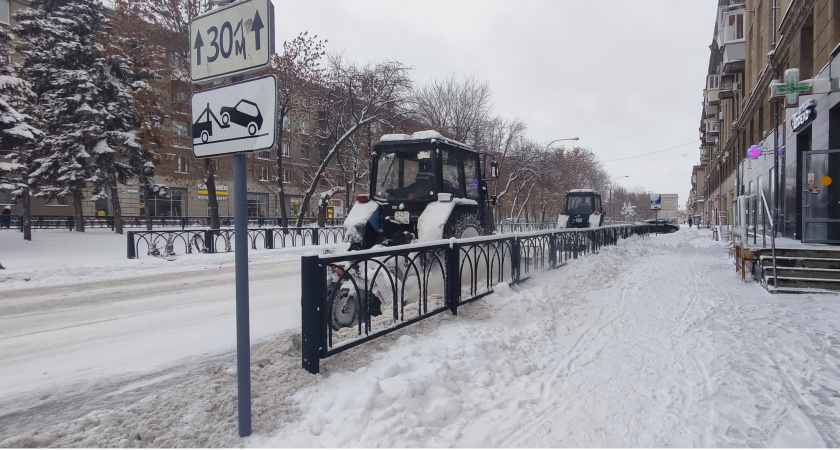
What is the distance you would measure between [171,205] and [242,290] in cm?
4575

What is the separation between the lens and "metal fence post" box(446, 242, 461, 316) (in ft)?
19.6

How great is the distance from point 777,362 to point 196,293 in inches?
388

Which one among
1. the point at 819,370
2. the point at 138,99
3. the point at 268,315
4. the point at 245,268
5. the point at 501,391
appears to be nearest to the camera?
the point at 245,268

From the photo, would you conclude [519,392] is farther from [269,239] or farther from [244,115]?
[269,239]

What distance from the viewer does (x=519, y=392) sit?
395cm

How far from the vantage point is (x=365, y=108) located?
77.8 ft

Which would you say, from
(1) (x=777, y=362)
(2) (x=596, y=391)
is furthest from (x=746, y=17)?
(2) (x=596, y=391)

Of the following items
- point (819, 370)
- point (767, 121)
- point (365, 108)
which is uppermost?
point (365, 108)

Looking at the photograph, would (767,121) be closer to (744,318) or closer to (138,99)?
(744,318)

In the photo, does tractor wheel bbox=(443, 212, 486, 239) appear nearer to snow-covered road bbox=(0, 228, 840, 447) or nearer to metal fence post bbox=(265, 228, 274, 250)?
snow-covered road bbox=(0, 228, 840, 447)

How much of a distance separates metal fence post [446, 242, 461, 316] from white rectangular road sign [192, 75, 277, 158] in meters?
3.66

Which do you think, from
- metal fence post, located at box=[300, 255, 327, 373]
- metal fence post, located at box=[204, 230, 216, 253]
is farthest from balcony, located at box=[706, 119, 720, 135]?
metal fence post, located at box=[300, 255, 327, 373]

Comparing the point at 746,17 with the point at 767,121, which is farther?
the point at 746,17

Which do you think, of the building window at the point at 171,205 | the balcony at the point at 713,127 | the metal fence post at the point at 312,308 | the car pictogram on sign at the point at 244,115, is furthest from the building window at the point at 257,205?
the balcony at the point at 713,127
